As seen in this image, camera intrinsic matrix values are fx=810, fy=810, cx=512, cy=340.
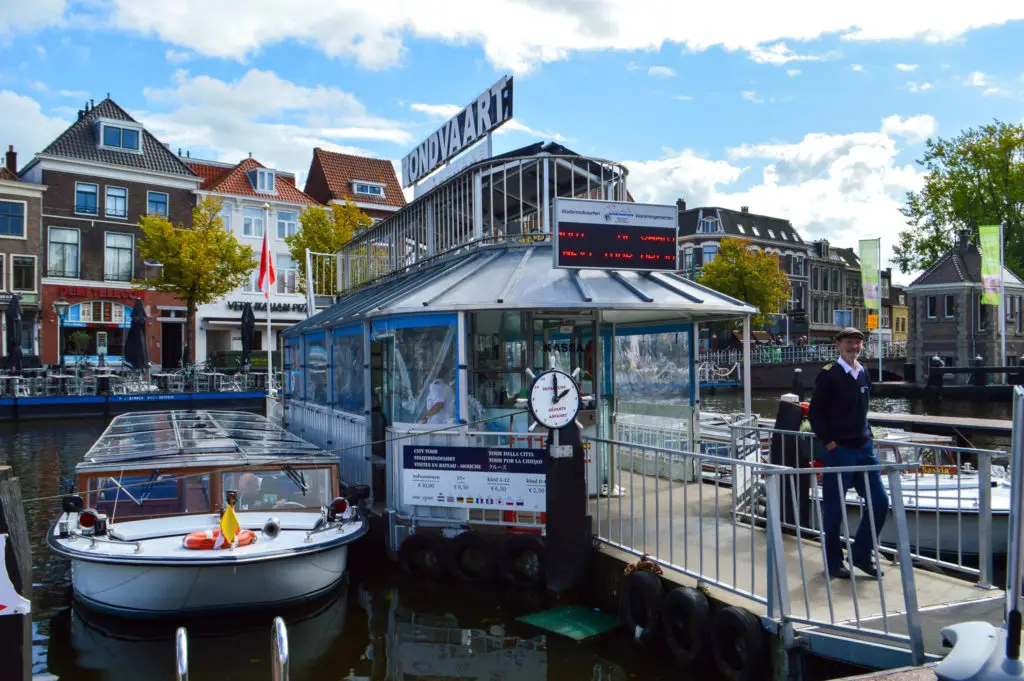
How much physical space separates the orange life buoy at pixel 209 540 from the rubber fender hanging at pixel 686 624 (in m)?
4.16

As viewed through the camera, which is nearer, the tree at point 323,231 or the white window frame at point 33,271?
the white window frame at point 33,271

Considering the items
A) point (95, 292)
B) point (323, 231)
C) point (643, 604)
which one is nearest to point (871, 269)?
point (323, 231)

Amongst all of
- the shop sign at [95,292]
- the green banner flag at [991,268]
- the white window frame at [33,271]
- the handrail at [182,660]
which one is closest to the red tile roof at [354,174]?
the shop sign at [95,292]

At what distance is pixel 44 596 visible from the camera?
976 centimetres

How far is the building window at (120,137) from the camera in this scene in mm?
45125

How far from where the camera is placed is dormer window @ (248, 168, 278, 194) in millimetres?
51156

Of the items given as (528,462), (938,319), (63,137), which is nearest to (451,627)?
(528,462)

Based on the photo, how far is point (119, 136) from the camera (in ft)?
150

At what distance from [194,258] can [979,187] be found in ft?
166

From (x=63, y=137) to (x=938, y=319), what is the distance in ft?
178

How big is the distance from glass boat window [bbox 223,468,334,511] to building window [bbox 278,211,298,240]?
44570 millimetres

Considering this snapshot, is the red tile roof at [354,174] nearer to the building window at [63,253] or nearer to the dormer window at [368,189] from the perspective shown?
the dormer window at [368,189]

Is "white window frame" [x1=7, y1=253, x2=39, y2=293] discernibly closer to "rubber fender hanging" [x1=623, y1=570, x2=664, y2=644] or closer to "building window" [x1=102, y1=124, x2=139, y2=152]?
"building window" [x1=102, y1=124, x2=139, y2=152]

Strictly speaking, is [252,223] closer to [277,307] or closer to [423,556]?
[277,307]
